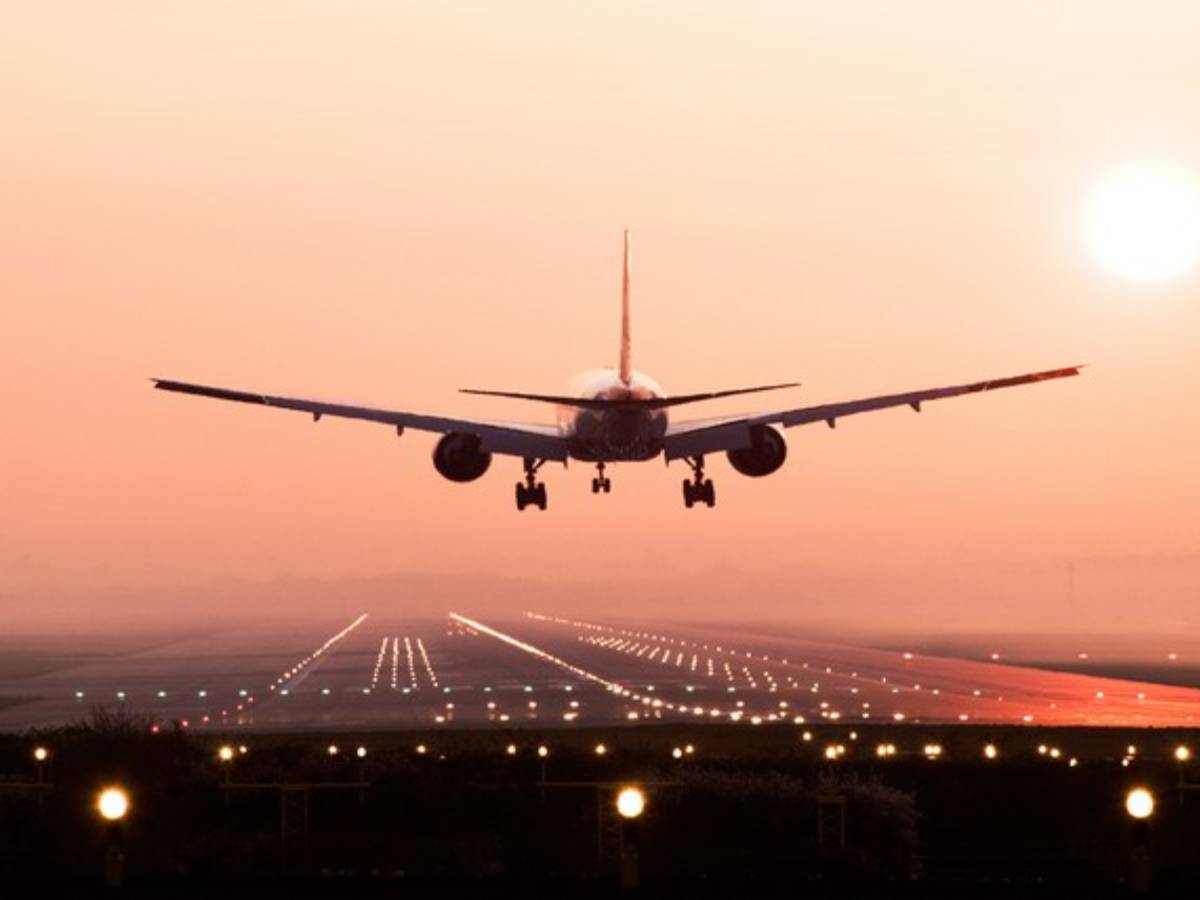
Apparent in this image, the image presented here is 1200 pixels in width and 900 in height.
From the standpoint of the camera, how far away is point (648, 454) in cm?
8019

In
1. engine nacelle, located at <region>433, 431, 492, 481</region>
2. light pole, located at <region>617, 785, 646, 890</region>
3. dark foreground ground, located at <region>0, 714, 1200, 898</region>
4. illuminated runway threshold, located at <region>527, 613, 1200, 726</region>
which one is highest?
engine nacelle, located at <region>433, 431, 492, 481</region>

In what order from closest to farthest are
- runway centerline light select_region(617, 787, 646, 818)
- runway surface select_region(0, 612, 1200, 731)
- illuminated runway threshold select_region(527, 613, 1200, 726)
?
runway centerline light select_region(617, 787, 646, 818)
runway surface select_region(0, 612, 1200, 731)
illuminated runway threshold select_region(527, 613, 1200, 726)

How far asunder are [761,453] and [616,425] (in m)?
5.82

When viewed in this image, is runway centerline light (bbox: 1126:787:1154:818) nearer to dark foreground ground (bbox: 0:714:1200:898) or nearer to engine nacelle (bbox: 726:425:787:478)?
dark foreground ground (bbox: 0:714:1200:898)

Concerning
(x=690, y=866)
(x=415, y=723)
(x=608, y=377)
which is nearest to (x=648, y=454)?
(x=608, y=377)

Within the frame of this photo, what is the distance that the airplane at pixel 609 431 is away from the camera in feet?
258

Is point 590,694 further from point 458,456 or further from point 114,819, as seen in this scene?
point 114,819

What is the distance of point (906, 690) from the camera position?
148875mm

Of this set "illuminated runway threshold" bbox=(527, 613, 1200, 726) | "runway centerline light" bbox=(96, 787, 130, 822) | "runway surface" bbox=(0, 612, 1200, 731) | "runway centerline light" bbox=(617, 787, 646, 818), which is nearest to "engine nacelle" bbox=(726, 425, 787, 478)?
"runway surface" bbox=(0, 612, 1200, 731)

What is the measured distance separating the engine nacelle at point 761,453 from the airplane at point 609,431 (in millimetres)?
37

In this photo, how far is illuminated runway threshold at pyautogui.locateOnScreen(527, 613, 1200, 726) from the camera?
4867 inches

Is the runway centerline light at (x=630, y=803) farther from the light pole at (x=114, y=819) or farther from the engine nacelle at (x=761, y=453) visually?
the engine nacelle at (x=761, y=453)

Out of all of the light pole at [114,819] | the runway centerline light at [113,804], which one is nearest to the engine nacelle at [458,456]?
the light pole at [114,819]

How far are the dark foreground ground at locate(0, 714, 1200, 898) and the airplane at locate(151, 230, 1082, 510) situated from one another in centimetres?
1052
